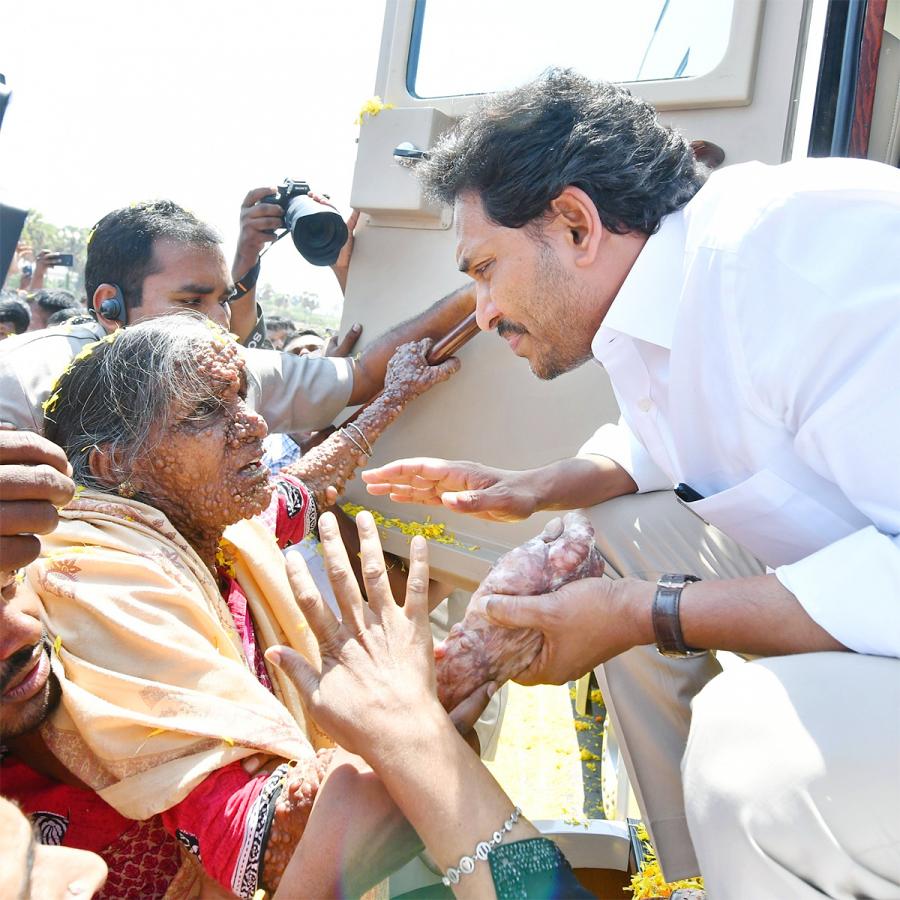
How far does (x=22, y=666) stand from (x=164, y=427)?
64cm

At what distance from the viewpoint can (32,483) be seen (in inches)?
49.4

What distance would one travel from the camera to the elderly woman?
1.47 metres

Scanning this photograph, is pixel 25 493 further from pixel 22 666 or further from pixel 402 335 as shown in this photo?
pixel 402 335

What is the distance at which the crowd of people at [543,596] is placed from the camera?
1258mm

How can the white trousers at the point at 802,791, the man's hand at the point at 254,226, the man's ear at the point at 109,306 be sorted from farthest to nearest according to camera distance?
the man's hand at the point at 254,226 < the man's ear at the point at 109,306 < the white trousers at the point at 802,791

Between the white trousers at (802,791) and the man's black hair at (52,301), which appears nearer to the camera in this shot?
the white trousers at (802,791)

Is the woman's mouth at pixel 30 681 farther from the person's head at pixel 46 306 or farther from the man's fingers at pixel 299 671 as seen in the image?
the person's head at pixel 46 306

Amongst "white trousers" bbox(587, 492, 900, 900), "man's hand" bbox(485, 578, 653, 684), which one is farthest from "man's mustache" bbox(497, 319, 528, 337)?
"white trousers" bbox(587, 492, 900, 900)

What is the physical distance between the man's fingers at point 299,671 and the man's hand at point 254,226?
2.50m

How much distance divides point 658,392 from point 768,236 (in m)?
0.47

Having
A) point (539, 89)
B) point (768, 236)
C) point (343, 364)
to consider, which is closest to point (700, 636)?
point (768, 236)

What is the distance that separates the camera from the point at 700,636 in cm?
153

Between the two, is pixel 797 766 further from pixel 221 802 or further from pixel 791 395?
pixel 221 802

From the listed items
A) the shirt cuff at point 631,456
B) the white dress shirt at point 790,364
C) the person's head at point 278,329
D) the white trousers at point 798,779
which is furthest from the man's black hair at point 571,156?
the person's head at point 278,329
